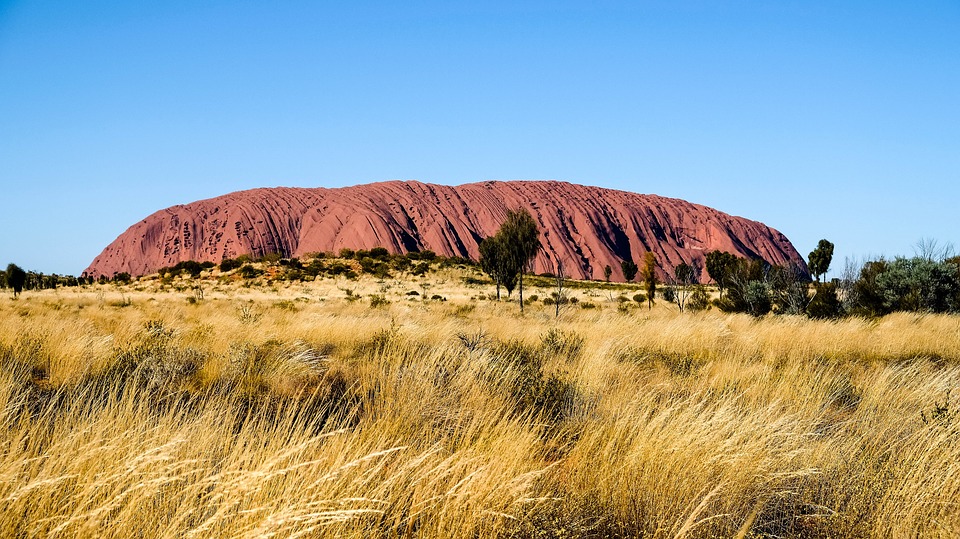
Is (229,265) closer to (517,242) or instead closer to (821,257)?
(517,242)

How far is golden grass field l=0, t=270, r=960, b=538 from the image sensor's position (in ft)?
8.05

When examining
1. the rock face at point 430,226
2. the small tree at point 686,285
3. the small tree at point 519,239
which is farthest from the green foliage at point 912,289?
the rock face at point 430,226

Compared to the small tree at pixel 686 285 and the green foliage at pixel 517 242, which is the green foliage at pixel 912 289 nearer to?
the small tree at pixel 686 285

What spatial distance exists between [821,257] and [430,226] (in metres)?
76.3

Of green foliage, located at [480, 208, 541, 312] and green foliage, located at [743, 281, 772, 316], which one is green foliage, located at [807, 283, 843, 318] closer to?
green foliage, located at [743, 281, 772, 316]

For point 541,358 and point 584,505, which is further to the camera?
point 541,358

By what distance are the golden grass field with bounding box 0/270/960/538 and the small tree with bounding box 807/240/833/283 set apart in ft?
222

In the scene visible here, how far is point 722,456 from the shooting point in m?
3.37

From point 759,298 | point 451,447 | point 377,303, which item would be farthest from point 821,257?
point 451,447

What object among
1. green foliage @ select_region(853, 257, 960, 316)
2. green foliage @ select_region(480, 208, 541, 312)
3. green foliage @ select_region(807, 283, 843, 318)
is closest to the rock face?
green foliage @ select_region(480, 208, 541, 312)

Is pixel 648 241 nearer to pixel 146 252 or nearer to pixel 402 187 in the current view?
pixel 402 187

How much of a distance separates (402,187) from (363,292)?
324 ft

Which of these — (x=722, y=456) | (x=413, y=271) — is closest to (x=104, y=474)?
(x=722, y=456)

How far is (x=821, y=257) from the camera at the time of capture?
218 ft
